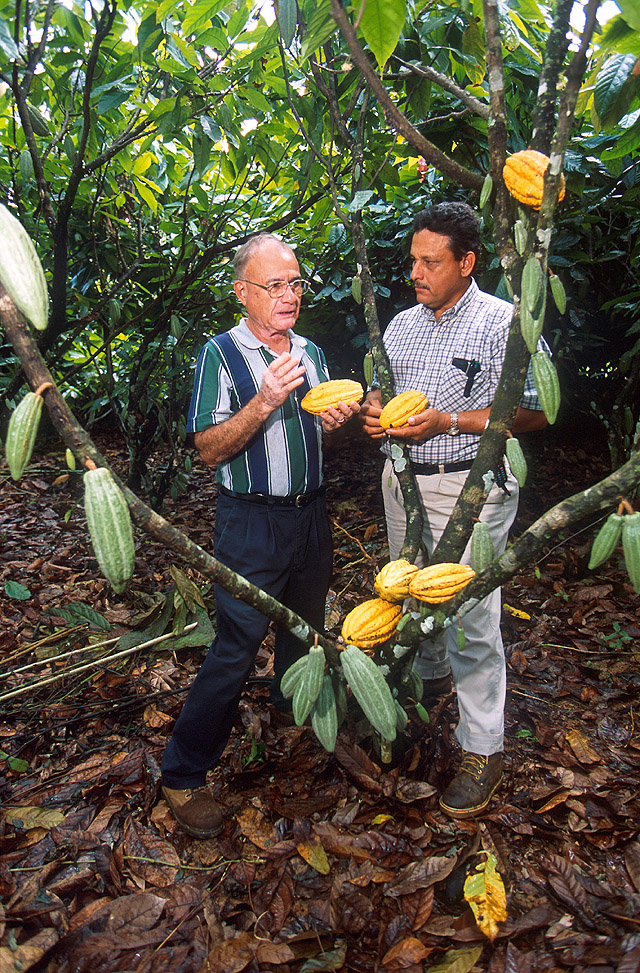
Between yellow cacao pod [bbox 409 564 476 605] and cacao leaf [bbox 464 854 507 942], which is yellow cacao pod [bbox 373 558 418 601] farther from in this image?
cacao leaf [bbox 464 854 507 942]

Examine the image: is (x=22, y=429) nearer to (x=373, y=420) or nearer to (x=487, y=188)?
(x=487, y=188)

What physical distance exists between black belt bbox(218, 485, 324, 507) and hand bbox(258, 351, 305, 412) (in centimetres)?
34

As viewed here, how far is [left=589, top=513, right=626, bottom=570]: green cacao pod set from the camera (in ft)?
3.14


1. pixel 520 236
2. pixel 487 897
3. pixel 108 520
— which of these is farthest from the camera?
pixel 487 897

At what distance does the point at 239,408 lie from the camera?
174cm

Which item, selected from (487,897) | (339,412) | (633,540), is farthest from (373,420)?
(487,897)

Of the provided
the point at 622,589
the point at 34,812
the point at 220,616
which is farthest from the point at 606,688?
the point at 34,812

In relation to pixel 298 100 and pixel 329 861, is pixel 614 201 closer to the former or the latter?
pixel 298 100

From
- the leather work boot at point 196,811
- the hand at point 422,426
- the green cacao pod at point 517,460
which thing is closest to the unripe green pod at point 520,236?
the green cacao pod at point 517,460

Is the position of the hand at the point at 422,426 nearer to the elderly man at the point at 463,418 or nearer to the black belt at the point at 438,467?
the elderly man at the point at 463,418

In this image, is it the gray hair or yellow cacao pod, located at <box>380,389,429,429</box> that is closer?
yellow cacao pod, located at <box>380,389,429,429</box>

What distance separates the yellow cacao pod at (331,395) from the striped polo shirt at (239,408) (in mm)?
122

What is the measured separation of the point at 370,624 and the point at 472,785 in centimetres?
Answer: 76

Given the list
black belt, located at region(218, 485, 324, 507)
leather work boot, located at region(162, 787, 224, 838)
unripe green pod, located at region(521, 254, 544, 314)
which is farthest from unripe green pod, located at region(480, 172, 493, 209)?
leather work boot, located at region(162, 787, 224, 838)
